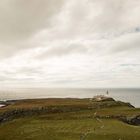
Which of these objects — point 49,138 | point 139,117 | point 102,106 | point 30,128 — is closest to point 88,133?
point 49,138

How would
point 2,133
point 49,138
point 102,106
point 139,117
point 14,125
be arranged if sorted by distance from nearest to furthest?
1. point 49,138
2. point 2,133
3. point 14,125
4. point 139,117
5. point 102,106

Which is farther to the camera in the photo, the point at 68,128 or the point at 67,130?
the point at 68,128

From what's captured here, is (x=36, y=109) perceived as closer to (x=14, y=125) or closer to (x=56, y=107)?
(x=56, y=107)

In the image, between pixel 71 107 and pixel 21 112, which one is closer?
pixel 21 112

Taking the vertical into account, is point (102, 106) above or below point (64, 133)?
above

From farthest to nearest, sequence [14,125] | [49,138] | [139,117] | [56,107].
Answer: [56,107] < [139,117] < [14,125] < [49,138]

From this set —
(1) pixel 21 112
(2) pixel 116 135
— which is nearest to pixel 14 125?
(1) pixel 21 112

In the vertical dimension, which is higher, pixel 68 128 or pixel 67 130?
pixel 68 128

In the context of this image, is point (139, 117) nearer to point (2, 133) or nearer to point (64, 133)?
point (64, 133)

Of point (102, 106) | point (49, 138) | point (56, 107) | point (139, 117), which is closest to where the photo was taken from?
point (49, 138)

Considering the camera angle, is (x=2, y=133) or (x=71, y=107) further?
(x=71, y=107)
